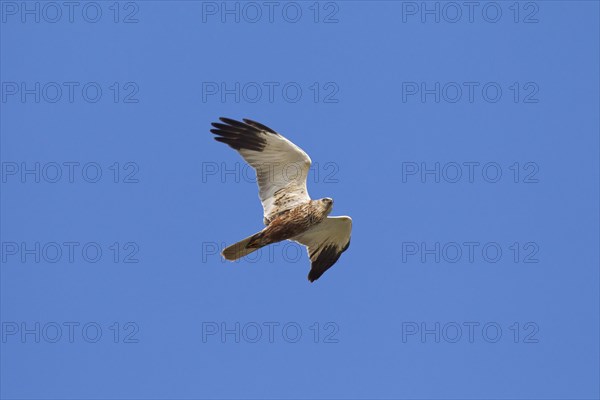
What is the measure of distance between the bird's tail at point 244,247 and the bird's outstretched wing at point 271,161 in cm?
68

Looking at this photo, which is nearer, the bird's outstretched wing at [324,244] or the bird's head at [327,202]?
the bird's head at [327,202]

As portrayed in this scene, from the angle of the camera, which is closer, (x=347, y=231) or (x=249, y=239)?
(x=249, y=239)

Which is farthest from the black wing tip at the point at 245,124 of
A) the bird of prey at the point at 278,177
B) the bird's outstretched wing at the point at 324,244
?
the bird's outstretched wing at the point at 324,244

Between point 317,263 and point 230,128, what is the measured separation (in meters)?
2.96

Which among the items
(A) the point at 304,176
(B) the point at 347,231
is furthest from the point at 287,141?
(B) the point at 347,231

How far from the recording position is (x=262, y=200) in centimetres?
1795

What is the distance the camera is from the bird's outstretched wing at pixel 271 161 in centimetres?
1761

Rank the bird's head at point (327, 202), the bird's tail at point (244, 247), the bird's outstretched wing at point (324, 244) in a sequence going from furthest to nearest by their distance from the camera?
the bird's outstretched wing at point (324, 244), the bird's head at point (327, 202), the bird's tail at point (244, 247)

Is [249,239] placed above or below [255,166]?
below

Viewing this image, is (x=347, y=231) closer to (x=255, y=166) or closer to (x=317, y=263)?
(x=317, y=263)

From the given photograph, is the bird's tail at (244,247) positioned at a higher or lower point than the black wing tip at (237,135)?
lower

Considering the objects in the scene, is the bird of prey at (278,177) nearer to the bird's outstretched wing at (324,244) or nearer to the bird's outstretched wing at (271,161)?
the bird's outstretched wing at (271,161)

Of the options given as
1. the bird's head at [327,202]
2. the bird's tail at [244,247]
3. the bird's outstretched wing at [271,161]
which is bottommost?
the bird's tail at [244,247]

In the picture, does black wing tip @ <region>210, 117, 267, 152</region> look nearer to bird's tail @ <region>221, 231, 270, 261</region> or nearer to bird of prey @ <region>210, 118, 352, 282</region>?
bird of prey @ <region>210, 118, 352, 282</region>
